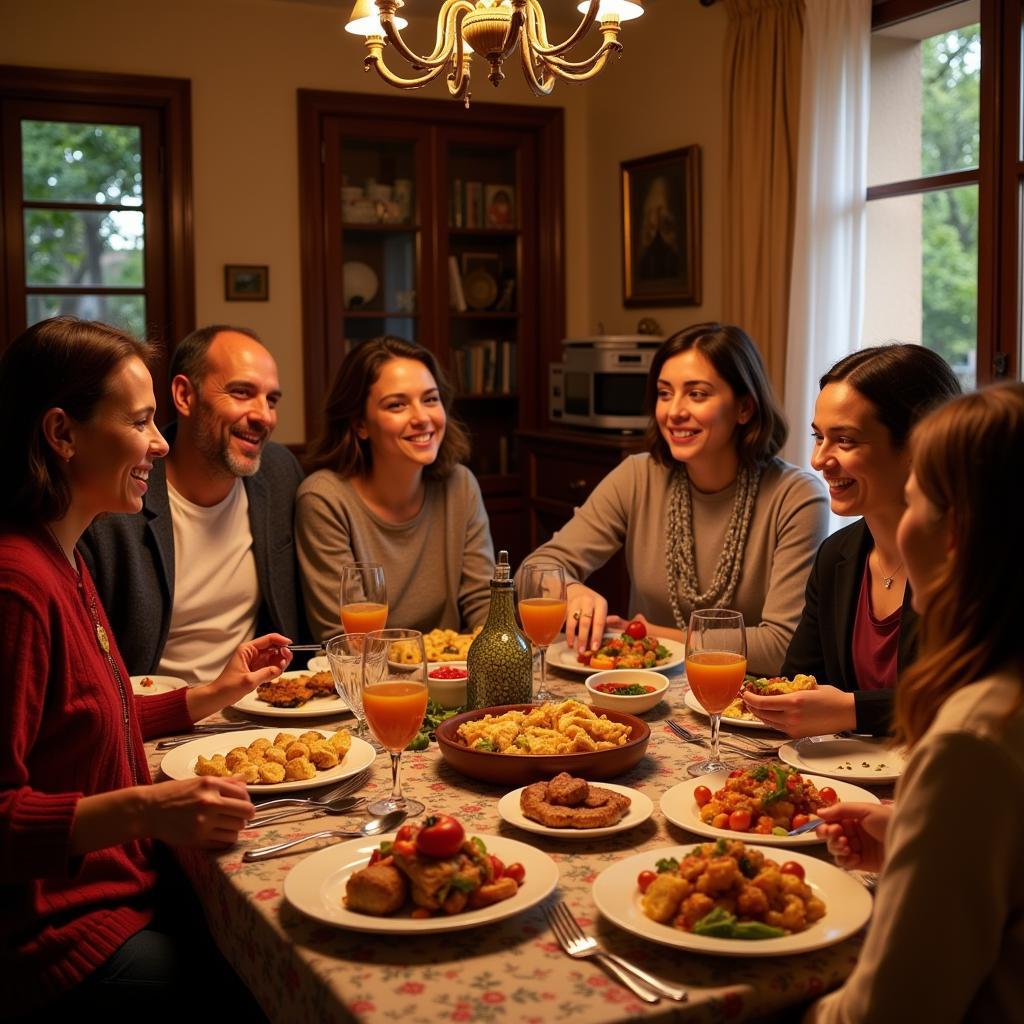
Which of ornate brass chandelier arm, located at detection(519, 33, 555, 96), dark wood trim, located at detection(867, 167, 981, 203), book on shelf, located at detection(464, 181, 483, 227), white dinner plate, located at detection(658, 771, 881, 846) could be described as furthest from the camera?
book on shelf, located at detection(464, 181, 483, 227)

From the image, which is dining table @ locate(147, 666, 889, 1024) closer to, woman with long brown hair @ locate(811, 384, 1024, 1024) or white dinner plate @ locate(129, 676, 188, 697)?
woman with long brown hair @ locate(811, 384, 1024, 1024)

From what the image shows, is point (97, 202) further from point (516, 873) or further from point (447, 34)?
point (516, 873)

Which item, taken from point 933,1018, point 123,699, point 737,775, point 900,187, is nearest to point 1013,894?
Result: point 933,1018

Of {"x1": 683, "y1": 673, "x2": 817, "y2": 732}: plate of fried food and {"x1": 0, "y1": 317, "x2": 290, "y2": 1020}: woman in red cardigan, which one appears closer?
{"x1": 0, "y1": 317, "x2": 290, "y2": 1020}: woman in red cardigan

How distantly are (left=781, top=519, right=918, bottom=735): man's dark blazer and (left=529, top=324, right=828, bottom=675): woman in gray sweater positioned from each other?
29 cm

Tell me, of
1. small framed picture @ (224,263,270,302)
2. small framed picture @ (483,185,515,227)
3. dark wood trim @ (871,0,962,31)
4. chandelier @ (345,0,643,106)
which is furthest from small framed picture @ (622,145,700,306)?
chandelier @ (345,0,643,106)

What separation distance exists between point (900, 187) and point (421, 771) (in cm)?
305

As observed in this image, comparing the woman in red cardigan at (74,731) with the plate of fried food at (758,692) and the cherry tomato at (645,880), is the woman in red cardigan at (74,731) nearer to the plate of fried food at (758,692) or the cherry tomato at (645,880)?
the cherry tomato at (645,880)

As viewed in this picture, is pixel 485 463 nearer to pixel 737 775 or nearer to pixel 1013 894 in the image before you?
pixel 737 775

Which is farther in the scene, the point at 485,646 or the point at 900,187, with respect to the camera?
the point at 900,187

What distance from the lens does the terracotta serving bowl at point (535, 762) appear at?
1562 mm

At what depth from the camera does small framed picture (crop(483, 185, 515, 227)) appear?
5586mm

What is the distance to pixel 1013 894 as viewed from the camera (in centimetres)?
98

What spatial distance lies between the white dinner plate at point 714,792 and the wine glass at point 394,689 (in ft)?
1.07
